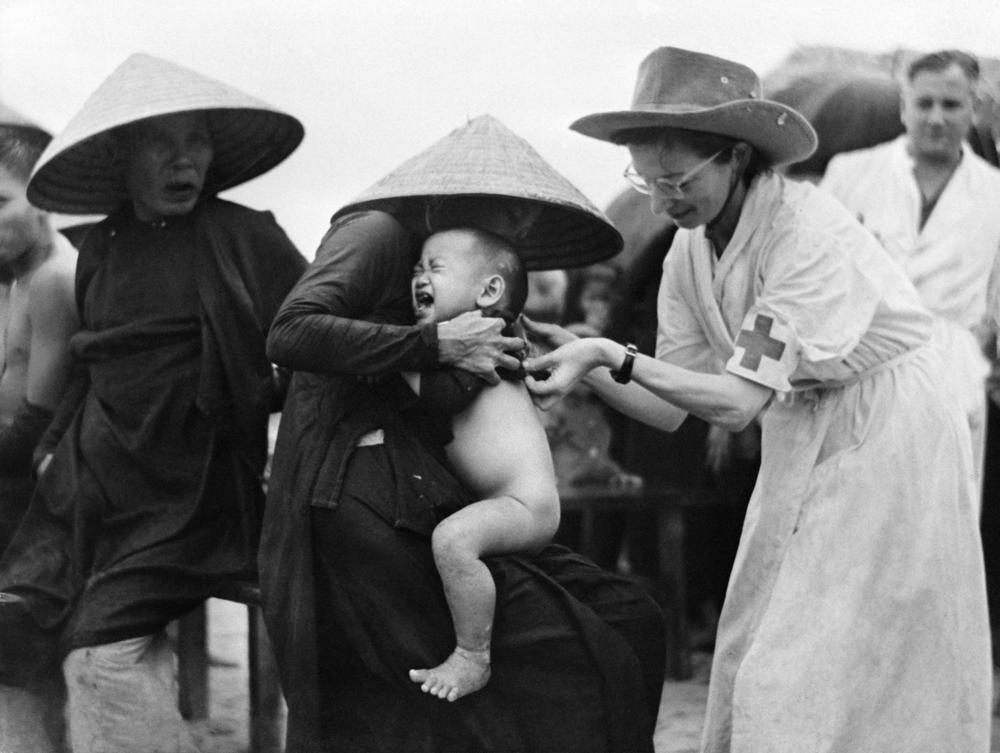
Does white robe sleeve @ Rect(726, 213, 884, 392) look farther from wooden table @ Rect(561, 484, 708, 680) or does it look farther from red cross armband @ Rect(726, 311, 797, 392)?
wooden table @ Rect(561, 484, 708, 680)

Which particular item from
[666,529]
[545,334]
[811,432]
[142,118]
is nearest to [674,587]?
[666,529]

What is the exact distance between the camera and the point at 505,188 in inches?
144

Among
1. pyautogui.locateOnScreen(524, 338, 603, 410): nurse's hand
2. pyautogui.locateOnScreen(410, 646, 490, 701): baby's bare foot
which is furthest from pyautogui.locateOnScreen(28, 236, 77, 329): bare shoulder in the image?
pyautogui.locateOnScreen(410, 646, 490, 701): baby's bare foot

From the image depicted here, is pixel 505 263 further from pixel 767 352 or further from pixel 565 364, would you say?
pixel 767 352

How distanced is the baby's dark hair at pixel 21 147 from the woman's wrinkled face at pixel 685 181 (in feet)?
5.71

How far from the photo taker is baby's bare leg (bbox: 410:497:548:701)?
3453 millimetres

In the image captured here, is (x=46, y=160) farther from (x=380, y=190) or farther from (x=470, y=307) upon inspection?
(x=470, y=307)

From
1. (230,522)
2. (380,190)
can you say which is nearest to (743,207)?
(380,190)

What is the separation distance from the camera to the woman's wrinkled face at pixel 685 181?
3.71 metres

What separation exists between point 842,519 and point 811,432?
9.3 inches

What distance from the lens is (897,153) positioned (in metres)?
5.16

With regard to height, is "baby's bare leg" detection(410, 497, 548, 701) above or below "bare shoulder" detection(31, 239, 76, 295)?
below

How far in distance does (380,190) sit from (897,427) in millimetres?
1358

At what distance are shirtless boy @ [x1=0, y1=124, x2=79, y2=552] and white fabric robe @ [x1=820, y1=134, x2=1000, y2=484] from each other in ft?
8.18
